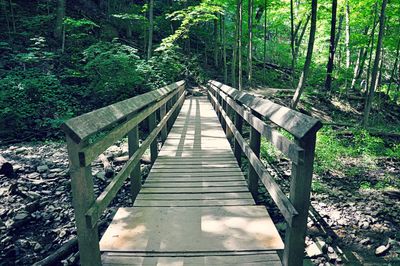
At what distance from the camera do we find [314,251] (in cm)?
448

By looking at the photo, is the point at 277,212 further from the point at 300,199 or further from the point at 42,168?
the point at 42,168

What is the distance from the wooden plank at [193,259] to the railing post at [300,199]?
28 centimetres

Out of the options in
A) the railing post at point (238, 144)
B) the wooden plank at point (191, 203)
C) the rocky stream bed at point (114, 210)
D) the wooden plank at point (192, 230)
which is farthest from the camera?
the railing post at point (238, 144)

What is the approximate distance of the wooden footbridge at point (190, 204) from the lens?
203 cm

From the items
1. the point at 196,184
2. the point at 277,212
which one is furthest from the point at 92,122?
the point at 277,212

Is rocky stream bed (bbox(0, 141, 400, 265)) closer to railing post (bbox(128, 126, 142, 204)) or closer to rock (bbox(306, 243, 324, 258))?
rock (bbox(306, 243, 324, 258))

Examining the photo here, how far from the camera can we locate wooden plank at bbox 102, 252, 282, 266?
2451 millimetres

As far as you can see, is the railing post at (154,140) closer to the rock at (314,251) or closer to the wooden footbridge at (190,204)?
the wooden footbridge at (190,204)

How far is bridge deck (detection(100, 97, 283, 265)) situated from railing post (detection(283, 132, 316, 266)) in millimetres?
293

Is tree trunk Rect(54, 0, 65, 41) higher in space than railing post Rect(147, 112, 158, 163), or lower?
higher

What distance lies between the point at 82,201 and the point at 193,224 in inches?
55.6

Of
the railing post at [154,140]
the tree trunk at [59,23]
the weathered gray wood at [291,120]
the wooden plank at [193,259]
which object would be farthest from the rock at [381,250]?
the tree trunk at [59,23]

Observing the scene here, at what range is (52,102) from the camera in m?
12.2

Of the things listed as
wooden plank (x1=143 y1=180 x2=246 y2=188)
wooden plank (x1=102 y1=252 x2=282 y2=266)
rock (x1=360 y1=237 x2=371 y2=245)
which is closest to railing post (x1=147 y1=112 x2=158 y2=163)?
wooden plank (x1=143 y1=180 x2=246 y2=188)
